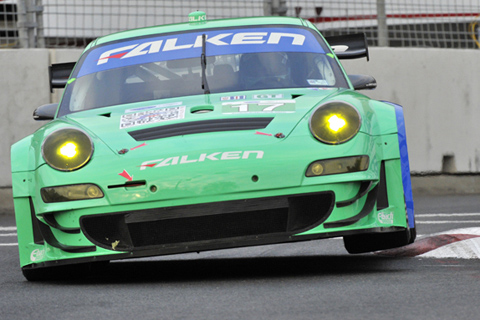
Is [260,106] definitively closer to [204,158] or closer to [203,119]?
[203,119]

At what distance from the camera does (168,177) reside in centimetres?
418

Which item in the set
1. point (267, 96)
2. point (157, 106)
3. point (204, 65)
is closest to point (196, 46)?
point (204, 65)

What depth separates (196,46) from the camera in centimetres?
545

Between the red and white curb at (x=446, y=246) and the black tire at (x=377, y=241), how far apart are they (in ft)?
1.09

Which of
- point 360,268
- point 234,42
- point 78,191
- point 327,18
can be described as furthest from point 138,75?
point 327,18

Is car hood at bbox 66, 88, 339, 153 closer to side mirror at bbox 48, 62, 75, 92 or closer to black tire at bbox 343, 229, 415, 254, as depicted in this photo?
black tire at bbox 343, 229, 415, 254

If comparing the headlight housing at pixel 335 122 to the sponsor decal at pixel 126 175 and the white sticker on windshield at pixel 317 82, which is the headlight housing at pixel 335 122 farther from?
the sponsor decal at pixel 126 175

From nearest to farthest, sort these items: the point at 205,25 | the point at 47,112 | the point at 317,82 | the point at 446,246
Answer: the point at 317,82 < the point at 446,246 < the point at 47,112 < the point at 205,25

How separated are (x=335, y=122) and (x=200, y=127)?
0.61 m

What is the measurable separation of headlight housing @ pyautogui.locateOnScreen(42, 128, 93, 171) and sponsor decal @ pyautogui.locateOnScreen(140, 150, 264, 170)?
31cm

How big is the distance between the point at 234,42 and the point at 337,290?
1.98 meters

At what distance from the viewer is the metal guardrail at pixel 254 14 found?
9.67 metres

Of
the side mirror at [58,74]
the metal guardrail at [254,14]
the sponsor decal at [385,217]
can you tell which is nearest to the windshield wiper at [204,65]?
the sponsor decal at [385,217]

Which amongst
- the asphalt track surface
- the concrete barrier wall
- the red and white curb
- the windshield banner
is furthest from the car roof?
the concrete barrier wall
